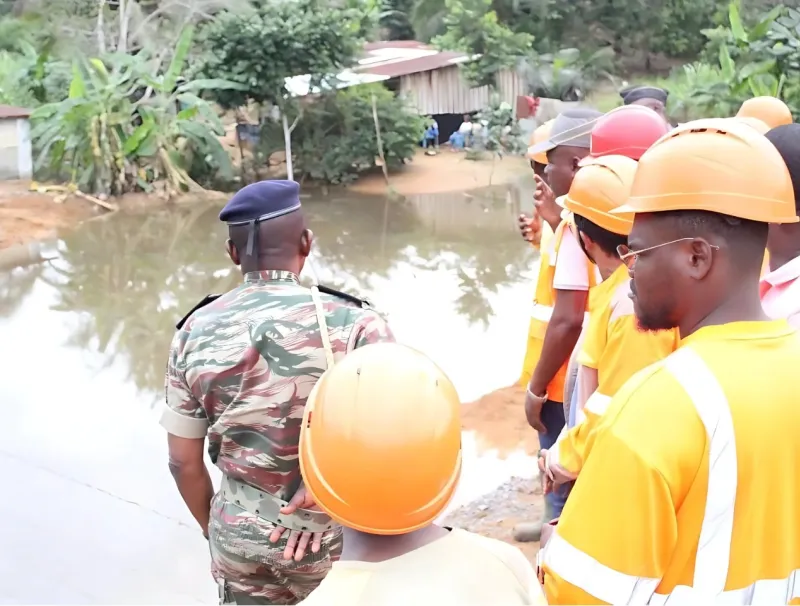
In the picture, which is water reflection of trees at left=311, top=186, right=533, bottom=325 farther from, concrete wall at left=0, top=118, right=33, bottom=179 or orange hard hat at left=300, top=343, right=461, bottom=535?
orange hard hat at left=300, top=343, right=461, bottom=535

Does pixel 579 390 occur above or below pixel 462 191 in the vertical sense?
above

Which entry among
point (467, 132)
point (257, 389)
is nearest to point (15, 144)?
point (467, 132)

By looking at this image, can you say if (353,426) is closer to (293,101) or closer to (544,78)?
(293,101)

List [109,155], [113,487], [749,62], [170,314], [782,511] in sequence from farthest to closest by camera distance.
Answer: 1. [749,62]
2. [109,155]
3. [170,314]
4. [113,487]
5. [782,511]

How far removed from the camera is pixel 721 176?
125 centimetres

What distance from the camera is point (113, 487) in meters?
4.88

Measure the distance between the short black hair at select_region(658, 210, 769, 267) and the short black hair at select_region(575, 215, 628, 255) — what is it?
2.80 feet

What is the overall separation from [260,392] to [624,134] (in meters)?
1.51

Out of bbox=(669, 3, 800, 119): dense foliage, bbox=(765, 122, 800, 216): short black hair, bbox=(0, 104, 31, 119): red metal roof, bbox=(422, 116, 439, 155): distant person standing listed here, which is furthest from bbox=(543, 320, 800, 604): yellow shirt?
bbox=(422, 116, 439, 155): distant person standing

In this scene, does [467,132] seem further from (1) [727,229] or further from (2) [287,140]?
(1) [727,229]

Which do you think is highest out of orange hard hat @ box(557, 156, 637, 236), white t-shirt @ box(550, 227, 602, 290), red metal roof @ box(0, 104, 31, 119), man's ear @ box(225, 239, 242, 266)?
red metal roof @ box(0, 104, 31, 119)

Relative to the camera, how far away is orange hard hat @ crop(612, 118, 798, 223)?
4.11 ft

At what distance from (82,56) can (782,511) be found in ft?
59.6

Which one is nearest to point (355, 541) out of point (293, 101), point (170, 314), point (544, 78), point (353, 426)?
point (353, 426)
